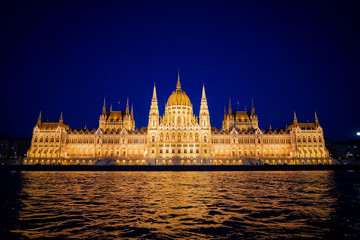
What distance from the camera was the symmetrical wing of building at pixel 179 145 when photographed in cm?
9625

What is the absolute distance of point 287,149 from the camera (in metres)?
104

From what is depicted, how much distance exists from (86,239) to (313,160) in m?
106

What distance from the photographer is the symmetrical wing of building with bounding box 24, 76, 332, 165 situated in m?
96.2

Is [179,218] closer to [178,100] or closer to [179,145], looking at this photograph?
[179,145]

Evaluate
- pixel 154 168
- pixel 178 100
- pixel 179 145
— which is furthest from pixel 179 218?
pixel 178 100

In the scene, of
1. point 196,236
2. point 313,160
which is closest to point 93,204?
point 196,236

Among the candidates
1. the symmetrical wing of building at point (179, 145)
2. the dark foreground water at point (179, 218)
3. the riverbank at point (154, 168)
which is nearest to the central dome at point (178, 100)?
the symmetrical wing of building at point (179, 145)

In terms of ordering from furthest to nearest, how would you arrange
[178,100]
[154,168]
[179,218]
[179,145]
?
[178,100], [179,145], [154,168], [179,218]

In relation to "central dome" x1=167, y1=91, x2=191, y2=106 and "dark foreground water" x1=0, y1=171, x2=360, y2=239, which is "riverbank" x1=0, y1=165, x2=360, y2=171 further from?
"dark foreground water" x1=0, y1=171, x2=360, y2=239

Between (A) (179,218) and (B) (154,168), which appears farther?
(B) (154,168)

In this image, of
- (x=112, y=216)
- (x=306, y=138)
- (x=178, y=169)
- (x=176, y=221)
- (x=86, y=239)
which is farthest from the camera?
(x=306, y=138)

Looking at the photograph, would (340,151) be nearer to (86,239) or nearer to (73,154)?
(73,154)

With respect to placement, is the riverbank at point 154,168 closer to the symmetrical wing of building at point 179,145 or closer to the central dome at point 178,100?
the symmetrical wing of building at point 179,145

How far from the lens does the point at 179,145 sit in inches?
3868
